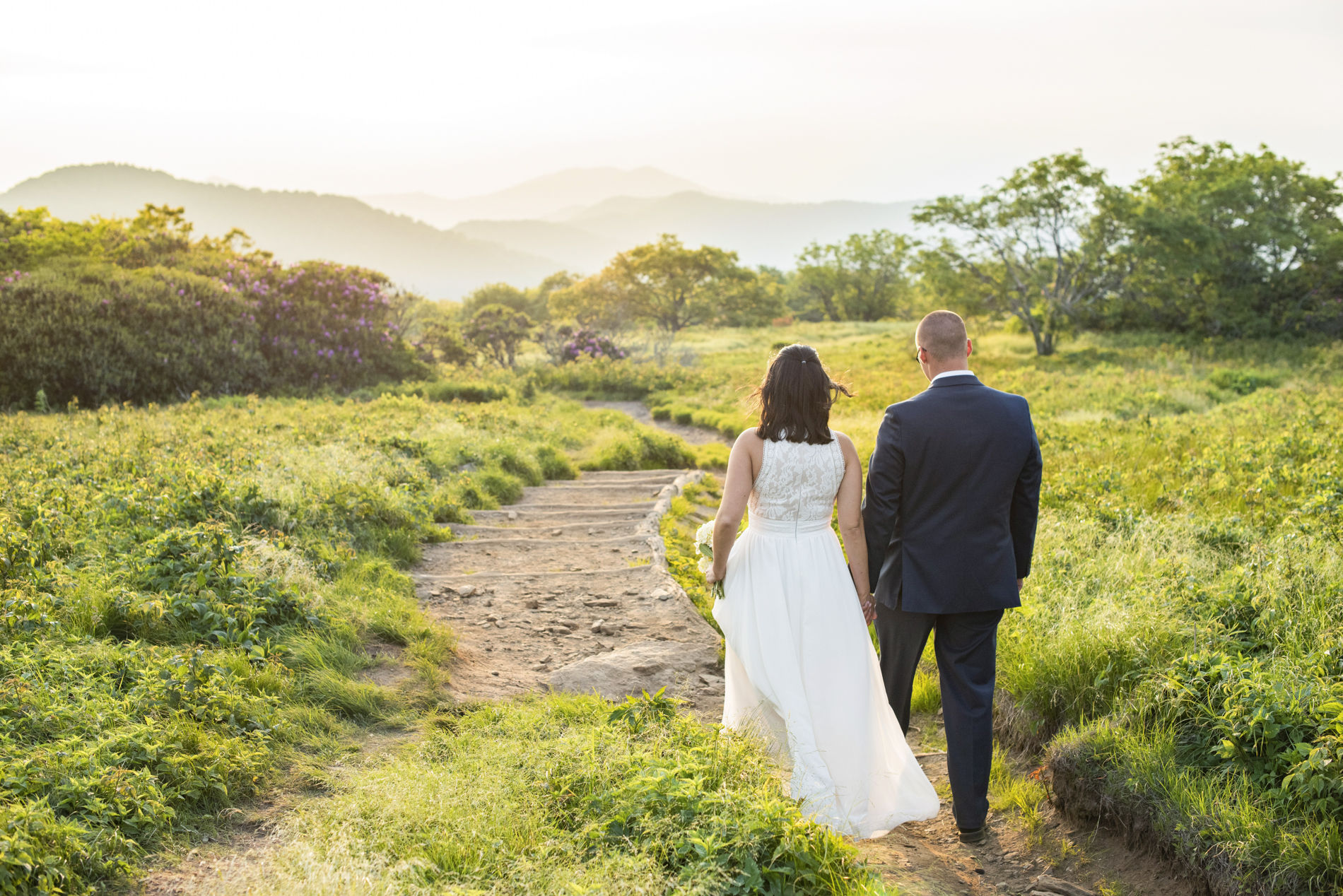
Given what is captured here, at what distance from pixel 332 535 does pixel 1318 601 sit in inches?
261

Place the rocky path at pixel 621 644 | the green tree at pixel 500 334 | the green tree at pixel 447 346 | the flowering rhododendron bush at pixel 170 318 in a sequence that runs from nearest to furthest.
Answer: the rocky path at pixel 621 644, the flowering rhododendron bush at pixel 170 318, the green tree at pixel 447 346, the green tree at pixel 500 334

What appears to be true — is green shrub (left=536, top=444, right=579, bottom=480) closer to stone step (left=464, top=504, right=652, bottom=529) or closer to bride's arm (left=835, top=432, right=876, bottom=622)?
stone step (left=464, top=504, right=652, bottom=529)

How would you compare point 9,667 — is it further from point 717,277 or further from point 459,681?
point 717,277

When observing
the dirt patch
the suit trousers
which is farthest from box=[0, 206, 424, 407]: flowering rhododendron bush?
the dirt patch

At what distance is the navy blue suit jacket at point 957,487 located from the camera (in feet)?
12.0

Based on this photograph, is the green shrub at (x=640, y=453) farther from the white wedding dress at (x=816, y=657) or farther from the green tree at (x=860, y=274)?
the green tree at (x=860, y=274)

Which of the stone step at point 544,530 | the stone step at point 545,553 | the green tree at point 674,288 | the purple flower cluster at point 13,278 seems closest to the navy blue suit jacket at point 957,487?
the stone step at point 545,553

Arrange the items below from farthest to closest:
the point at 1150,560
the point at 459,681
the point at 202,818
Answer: the point at 1150,560, the point at 459,681, the point at 202,818

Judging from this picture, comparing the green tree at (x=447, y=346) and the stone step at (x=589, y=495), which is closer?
the stone step at (x=589, y=495)

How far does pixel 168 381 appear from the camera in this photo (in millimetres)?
16219

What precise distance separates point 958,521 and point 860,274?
62.4 m

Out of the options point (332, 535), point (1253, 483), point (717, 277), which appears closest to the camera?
point (332, 535)

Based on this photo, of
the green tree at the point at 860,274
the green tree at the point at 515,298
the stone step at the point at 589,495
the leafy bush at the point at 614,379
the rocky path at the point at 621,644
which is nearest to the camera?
the rocky path at the point at 621,644

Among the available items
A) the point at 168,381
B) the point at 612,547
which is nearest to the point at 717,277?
the point at 168,381
